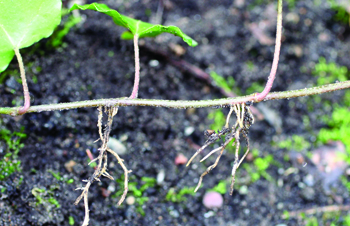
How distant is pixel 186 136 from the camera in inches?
45.1

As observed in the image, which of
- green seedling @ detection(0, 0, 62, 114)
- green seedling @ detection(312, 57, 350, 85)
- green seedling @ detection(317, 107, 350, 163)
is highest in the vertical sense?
green seedling @ detection(312, 57, 350, 85)

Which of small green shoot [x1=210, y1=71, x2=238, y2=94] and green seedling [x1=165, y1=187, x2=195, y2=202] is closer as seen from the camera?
green seedling [x1=165, y1=187, x2=195, y2=202]

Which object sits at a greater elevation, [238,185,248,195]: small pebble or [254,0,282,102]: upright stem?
[254,0,282,102]: upright stem

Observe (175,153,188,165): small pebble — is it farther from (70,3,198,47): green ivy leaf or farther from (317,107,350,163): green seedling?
(317,107,350,163): green seedling

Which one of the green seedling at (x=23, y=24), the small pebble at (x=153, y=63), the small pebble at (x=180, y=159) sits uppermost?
the small pebble at (x=153, y=63)

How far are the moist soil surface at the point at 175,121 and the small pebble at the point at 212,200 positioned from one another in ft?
0.05

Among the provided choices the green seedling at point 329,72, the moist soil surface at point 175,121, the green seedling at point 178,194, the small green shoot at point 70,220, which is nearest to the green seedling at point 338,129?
the moist soil surface at point 175,121

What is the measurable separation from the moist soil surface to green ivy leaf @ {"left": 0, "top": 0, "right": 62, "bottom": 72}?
0.75 ft

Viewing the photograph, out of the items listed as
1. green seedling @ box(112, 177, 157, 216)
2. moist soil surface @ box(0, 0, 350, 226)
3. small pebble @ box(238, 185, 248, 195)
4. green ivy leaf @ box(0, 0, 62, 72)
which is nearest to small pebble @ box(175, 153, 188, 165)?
moist soil surface @ box(0, 0, 350, 226)

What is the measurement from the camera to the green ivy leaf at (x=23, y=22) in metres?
0.79

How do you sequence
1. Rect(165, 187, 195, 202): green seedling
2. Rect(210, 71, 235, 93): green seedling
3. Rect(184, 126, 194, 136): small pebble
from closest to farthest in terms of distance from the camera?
Rect(165, 187, 195, 202): green seedling, Rect(184, 126, 194, 136): small pebble, Rect(210, 71, 235, 93): green seedling

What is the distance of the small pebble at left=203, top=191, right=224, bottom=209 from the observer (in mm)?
1062

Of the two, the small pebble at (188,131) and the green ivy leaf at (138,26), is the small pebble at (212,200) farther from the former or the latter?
the green ivy leaf at (138,26)

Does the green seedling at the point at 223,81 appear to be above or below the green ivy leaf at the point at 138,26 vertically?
above
